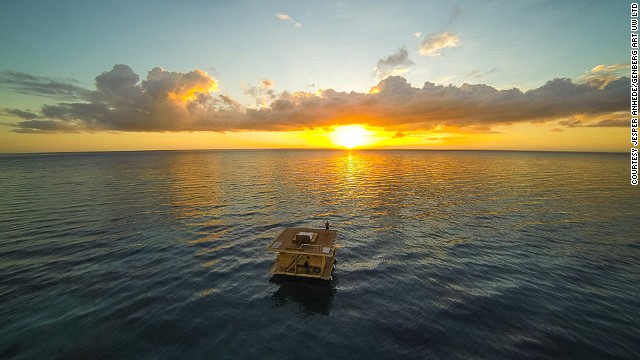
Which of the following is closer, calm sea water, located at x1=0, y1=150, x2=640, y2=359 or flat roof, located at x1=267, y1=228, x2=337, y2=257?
calm sea water, located at x1=0, y1=150, x2=640, y2=359

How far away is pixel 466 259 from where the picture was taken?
25.7 metres

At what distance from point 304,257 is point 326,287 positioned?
2.94 metres

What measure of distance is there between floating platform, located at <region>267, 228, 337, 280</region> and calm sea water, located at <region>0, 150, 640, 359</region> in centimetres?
128

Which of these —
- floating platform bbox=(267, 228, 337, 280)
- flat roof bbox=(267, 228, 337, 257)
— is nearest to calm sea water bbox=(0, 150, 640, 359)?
floating platform bbox=(267, 228, 337, 280)

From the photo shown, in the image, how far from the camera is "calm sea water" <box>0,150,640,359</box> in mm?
14891

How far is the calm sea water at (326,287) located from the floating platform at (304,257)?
50.6 inches

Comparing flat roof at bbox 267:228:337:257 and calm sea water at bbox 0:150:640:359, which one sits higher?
flat roof at bbox 267:228:337:257

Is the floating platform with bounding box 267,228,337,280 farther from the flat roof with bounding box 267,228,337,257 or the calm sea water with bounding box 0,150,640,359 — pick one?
the calm sea water with bounding box 0,150,640,359

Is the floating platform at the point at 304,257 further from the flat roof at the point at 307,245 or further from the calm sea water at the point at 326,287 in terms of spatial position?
the calm sea water at the point at 326,287

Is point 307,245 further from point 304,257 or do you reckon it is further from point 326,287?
point 326,287

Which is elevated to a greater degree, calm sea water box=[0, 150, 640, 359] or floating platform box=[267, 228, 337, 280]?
floating platform box=[267, 228, 337, 280]

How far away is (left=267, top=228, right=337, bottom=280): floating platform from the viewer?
20.7m

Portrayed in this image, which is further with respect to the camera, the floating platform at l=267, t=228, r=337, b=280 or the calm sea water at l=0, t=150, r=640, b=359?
the floating platform at l=267, t=228, r=337, b=280

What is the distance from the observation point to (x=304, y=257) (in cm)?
2166
